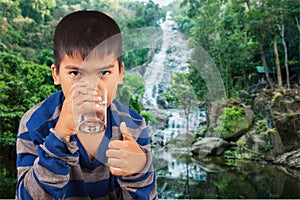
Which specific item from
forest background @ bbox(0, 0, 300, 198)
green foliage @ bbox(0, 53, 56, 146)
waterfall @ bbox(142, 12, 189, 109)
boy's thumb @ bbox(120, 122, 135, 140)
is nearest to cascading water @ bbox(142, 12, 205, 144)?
waterfall @ bbox(142, 12, 189, 109)

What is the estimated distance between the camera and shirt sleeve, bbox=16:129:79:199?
31 cm

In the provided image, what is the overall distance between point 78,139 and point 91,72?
0.23ft

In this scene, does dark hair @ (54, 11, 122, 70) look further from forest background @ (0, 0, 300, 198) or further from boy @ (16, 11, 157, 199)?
forest background @ (0, 0, 300, 198)

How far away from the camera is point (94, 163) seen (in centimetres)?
42

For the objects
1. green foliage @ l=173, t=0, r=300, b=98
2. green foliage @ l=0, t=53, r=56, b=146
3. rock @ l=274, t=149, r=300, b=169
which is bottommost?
rock @ l=274, t=149, r=300, b=169

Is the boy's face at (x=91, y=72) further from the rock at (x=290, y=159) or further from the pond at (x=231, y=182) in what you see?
the rock at (x=290, y=159)

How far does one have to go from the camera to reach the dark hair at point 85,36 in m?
0.36

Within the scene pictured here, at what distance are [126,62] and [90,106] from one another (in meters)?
0.14

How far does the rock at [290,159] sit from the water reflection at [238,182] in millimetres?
44

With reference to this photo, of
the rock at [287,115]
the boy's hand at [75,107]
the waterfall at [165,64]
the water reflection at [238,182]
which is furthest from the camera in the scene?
the rock at [287,115]

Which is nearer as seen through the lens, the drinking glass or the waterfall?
the drinking glass

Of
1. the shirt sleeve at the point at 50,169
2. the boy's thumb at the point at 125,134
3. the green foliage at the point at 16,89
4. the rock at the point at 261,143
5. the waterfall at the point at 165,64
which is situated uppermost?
the green foliage at the point at 16,89

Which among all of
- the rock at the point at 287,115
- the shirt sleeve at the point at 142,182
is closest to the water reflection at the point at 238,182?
the rock at the point at 287,115

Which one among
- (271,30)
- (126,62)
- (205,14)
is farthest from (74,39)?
(271,30)
